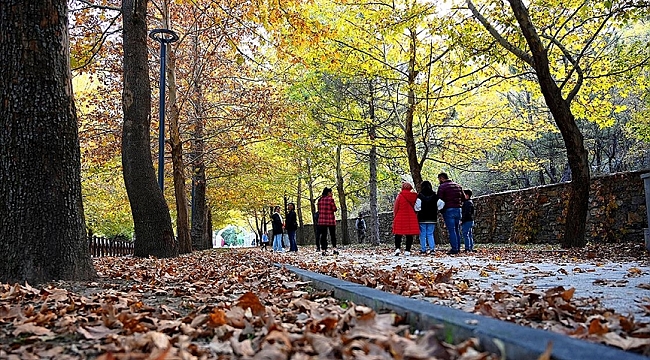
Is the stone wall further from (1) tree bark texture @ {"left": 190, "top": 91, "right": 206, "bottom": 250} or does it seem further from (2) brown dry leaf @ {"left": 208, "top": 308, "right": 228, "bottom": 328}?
(1) tree bark texture @ {"left": 190, "top": 91, "right": 206, "bottom": 250}

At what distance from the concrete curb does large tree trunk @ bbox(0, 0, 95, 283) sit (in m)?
3.76

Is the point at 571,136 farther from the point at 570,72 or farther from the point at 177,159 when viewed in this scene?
the point at 177,159

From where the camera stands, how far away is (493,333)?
225cm

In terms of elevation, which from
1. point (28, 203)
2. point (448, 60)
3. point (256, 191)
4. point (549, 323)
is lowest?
point (549, 323)

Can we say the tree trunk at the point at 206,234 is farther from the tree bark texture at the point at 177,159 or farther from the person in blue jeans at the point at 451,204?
the person in blue jeans at the point at 451,204

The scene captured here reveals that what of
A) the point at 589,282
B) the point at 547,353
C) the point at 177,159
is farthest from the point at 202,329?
the point at 177,159

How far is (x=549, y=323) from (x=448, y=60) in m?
13.4

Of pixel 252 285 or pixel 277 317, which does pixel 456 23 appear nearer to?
pixel 252 285

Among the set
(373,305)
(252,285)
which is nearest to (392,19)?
(252,285)

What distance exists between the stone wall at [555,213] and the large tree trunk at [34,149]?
9682 mm

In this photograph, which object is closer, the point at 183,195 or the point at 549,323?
the point at 549,323

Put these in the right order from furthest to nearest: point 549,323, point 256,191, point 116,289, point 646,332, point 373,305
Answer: point 256,191, point 116,289, point 373,305, point 549,323, point 646,332

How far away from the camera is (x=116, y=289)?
5.48 metres

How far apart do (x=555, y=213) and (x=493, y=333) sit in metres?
16.1
